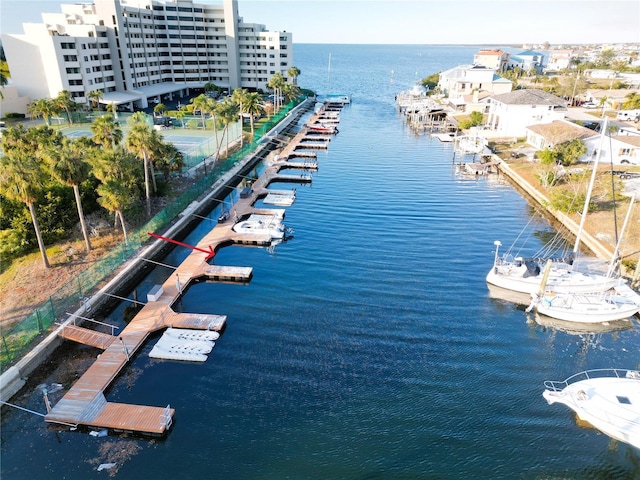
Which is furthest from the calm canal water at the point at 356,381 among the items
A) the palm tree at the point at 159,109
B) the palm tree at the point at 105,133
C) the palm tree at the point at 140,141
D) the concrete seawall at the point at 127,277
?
the palm tree at the point at 159,109

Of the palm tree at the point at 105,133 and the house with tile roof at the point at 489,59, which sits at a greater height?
the house with tile roof at the point at 489,59

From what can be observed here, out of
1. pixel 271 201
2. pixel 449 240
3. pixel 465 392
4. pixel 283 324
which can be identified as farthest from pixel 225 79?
pixel 465 392

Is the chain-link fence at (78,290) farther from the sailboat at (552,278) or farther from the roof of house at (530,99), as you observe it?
the roof of house at (530,99)

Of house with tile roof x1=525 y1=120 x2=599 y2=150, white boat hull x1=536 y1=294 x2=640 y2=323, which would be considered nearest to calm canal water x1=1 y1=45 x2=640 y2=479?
white boat hull x1=536 y1=294 x2=640 y2=323

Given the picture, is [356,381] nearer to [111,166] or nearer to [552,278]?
[552,278]

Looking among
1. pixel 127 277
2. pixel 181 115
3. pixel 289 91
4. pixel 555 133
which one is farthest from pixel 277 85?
pixel 127 277
